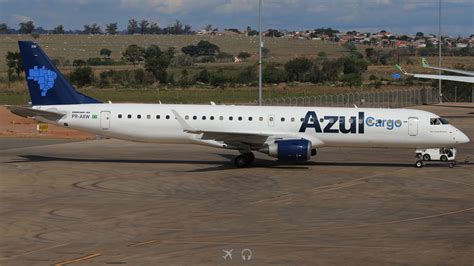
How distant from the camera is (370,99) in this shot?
8500cm

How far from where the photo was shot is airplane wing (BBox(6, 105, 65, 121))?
38250 mm

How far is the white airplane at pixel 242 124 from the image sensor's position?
3850 cm

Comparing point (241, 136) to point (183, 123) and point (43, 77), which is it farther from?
point (43, 77)

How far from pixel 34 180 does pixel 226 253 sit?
51.2ft

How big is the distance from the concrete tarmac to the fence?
32.9m

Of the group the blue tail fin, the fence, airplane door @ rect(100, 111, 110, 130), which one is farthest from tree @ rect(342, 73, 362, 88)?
airplane door @ rect(100, 111, 110, 130)

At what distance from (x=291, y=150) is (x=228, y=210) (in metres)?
10.0

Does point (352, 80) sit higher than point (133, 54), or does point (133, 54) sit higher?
point (133, 54)

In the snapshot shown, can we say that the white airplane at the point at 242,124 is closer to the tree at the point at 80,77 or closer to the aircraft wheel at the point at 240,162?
the aircraft wheel at the point at 240,162

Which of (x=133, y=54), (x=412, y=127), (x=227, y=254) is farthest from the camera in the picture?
(x=133, y=54)

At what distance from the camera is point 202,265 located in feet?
64.4

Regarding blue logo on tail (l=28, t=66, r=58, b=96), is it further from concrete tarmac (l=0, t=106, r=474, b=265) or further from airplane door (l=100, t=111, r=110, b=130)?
concrete tarmac (l=0, t=106, r=474, b=265)

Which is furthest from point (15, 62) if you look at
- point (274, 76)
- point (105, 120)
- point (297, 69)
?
A: point (105, 120)

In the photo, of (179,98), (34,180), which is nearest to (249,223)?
(34,180)
